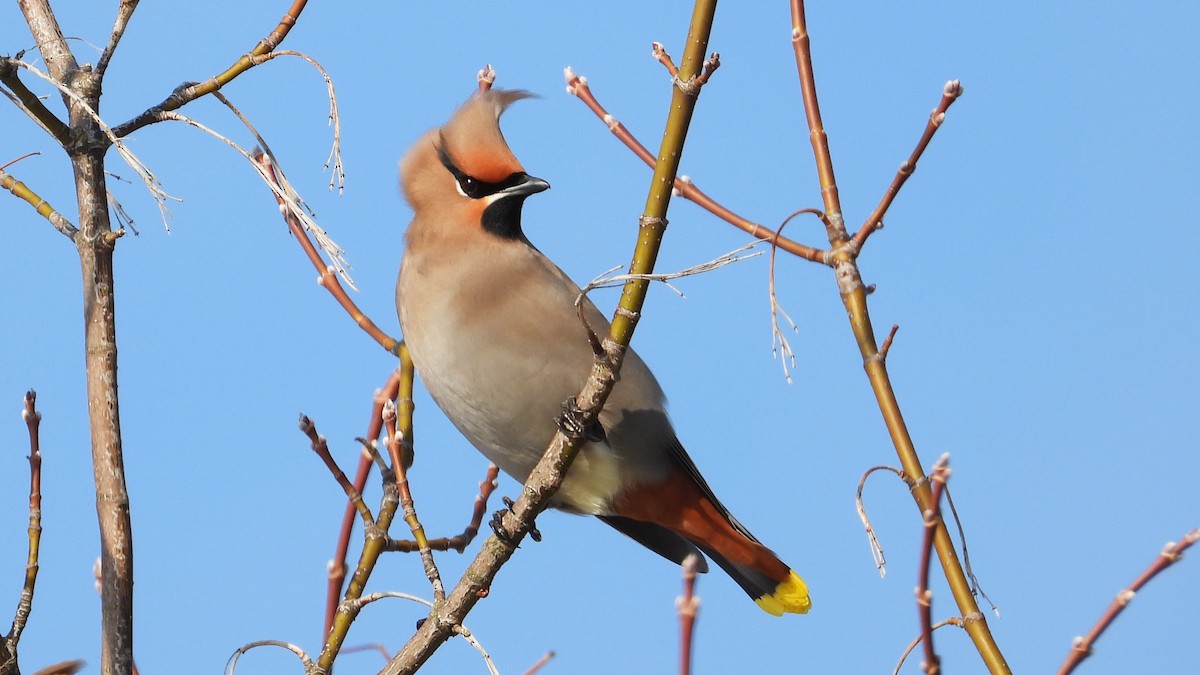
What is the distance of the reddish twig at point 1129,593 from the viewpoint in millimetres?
1713

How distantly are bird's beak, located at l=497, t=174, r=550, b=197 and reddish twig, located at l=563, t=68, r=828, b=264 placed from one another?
0.67 metres

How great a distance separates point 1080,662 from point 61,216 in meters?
2.12

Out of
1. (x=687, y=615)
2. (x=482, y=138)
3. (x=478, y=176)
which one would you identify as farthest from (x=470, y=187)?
(x=687, y=615)

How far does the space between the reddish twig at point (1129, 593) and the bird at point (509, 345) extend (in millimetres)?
1998

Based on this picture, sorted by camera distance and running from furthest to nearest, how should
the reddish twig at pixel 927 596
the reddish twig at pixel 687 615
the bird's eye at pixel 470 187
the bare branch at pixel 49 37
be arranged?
the bird's eye at pixel 470 187, the bare branch at pixel 49 37, the reddish twig at pixel 927 596, the reddish twig at pixel 687 615

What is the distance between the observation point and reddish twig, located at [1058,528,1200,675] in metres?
1.71

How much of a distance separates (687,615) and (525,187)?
2704 mm

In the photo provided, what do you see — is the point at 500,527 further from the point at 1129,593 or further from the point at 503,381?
the point at 1129,593

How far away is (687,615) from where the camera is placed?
136 centimetres

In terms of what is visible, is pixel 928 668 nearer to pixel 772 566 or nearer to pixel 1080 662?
pixel 1080 662

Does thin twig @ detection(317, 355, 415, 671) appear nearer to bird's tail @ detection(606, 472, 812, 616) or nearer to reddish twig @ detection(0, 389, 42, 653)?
reddish twig @ detection(0, 389, 42, 653)

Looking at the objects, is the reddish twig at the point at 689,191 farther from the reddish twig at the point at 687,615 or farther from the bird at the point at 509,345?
the reddish twig at the point at 687,615

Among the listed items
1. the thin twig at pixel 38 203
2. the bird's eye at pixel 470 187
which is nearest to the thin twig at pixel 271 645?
the thin twig at pixel 38 203

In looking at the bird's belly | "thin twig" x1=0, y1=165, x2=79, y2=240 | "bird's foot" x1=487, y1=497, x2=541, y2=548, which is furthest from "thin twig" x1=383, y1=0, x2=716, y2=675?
"thin twig" x1=0, y1=165, x2=79, y2=240
